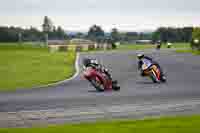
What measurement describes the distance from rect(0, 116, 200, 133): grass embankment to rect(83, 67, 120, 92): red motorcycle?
24.5 feet

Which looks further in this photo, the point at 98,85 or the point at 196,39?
the point at 196,39

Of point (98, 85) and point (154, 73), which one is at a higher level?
point (154, 73)

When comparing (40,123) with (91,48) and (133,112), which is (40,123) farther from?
(91,48)

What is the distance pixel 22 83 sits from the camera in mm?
22656

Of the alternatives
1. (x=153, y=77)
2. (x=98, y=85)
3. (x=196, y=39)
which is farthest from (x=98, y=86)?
(x=196, y=39)

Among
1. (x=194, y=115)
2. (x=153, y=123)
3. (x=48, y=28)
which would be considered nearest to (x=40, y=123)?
(x=153, y=123)

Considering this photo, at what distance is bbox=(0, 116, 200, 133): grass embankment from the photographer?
10664mm

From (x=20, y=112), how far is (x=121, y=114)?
3013 millimetres

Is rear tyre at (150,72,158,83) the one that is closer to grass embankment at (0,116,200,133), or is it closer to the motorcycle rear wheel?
the motorcycle rear wheel

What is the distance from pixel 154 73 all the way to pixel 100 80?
4223 mm

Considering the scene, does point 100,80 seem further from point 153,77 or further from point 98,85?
point 153,77

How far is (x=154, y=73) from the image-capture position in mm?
22781

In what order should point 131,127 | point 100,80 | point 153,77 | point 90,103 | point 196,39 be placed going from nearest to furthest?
point 131,127
point 90,103
point 100,80
point 153,77
point 196,39

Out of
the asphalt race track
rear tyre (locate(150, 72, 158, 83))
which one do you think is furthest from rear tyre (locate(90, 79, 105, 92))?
rear tyre (locate(150, 72, 158, 83))
